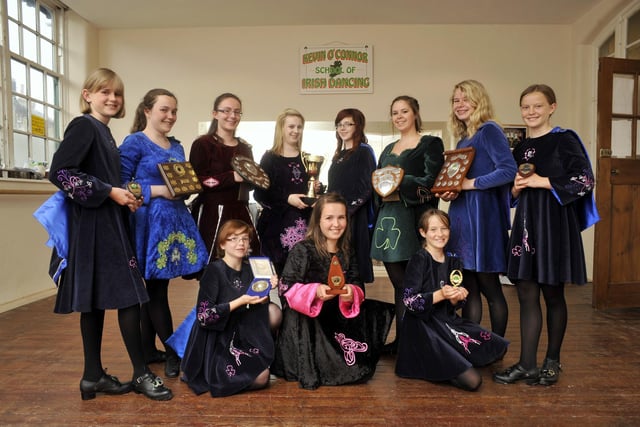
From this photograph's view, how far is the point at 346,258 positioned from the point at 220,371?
0.90 metres

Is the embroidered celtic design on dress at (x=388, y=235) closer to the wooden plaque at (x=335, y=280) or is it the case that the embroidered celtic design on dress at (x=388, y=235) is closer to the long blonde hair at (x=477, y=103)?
the wooden plaque at (x=335, y=280)

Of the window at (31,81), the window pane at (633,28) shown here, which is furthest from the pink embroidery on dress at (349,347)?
the window pane at (633,28)

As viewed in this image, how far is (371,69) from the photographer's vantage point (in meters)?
6.48

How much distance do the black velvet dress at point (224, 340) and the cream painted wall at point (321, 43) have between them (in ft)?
14.4

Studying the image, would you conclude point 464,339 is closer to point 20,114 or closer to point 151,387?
point 151,387

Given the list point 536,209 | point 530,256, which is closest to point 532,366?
point 530,256

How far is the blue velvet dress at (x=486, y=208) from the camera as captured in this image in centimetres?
260

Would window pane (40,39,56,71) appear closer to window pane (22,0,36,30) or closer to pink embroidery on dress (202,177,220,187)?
window pane (22,0,36,30)

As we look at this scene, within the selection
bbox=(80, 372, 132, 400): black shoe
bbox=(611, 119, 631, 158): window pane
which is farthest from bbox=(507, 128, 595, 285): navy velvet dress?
bbox=(611, 119, 631, 158): window pane

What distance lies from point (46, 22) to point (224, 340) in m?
5.38

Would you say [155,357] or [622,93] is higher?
[622,93]

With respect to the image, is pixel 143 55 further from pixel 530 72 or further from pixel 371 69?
pixel 530 72

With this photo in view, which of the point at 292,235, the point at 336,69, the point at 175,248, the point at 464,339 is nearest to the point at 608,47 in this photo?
the point at 336,69

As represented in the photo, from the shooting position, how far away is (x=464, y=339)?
8.37ft
